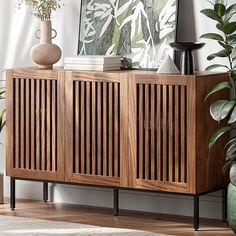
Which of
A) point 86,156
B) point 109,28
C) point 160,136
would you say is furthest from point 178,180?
point 109,28

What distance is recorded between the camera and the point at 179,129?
527 centimetres

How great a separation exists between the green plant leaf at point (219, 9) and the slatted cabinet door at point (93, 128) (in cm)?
71

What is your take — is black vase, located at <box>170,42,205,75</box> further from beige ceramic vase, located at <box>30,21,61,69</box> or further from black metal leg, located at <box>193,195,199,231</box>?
beige ceramic vase, located at <box>30,21,61,69</box>

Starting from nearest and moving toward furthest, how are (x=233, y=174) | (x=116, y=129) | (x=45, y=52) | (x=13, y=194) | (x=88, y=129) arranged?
(x=233, y=174) < (x=116, y=129) < (x=88, y=129) < (x=45, y=52) < (x=13, y=194)

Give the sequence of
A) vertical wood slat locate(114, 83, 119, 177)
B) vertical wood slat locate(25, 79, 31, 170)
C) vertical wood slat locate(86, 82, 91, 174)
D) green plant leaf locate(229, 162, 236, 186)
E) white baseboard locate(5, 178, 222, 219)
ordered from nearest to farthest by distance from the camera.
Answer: green plant leaf locate(229, 162, 236, 186), vertical wood slat locate(114, 83, 119, 177), vertical wood slat locate(86, 82, 91, 174), white baseboard locate(5, 178, 222, 219), vertical wood slat locate(25, 79, 31, 170)

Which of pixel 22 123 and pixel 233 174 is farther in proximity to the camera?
pixel 22 123

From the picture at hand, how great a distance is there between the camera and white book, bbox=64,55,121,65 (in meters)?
5.57

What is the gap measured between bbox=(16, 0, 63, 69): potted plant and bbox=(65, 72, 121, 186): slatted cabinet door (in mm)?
287

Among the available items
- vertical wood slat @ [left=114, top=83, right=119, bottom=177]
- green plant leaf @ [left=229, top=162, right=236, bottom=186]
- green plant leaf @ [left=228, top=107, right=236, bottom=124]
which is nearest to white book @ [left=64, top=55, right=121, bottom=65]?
vertical wood slat @ [left=114, top=83, right=119, bottom=177]

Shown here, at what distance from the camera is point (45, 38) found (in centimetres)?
590

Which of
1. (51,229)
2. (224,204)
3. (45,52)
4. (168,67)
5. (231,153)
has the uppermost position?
(45,52)

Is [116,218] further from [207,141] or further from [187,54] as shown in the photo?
[187,54]

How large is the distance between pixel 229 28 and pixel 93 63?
36.5 inches

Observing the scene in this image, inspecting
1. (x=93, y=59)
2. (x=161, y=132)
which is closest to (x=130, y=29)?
(x=93, y=59)
